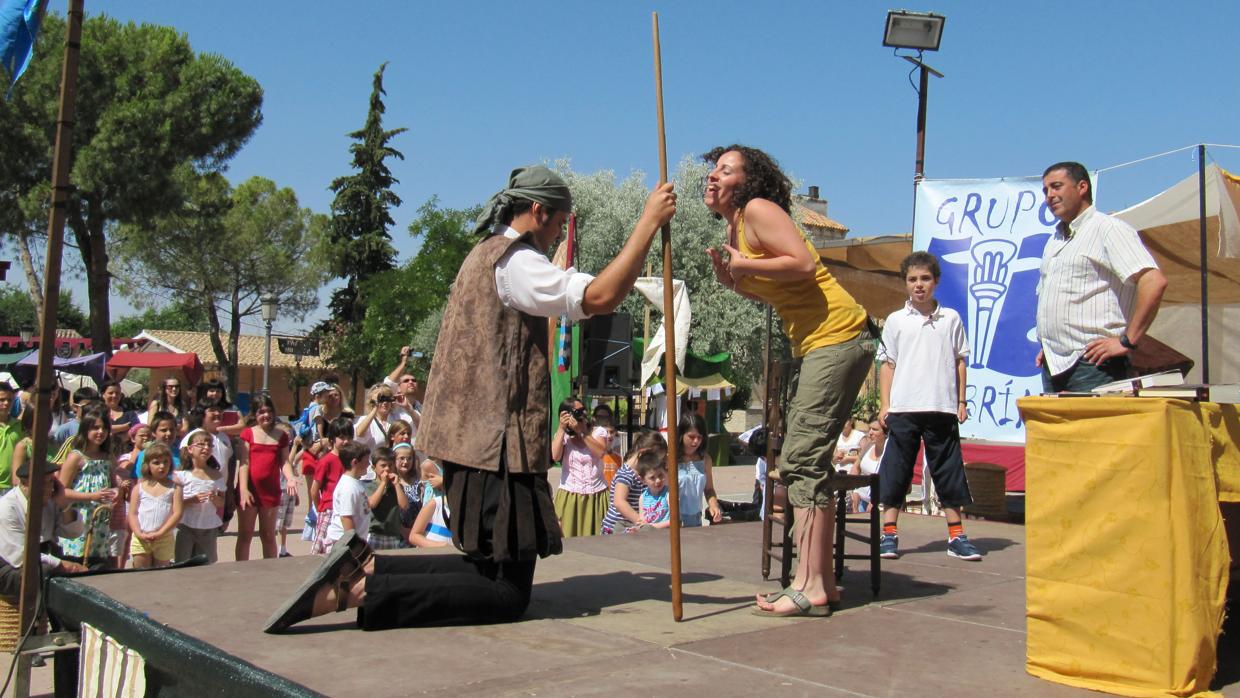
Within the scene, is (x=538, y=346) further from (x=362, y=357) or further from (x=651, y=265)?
(x=362, y=357)

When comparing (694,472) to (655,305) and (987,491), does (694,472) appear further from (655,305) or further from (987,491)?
(655,305)

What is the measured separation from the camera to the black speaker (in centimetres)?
1686

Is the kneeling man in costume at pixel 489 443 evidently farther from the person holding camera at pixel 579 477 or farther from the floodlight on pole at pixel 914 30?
the floodlight on pole at pixel 914 30

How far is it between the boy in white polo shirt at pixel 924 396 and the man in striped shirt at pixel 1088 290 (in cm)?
95

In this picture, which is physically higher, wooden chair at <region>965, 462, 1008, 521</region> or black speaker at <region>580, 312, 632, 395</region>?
black speaker at <region>580, 312, 632, 395</region>

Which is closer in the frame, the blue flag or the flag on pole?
the blue flag

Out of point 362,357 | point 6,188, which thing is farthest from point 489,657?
point 362,357

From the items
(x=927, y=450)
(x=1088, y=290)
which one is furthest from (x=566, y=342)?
(x=1088, y=290)

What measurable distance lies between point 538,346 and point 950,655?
64.9 inches

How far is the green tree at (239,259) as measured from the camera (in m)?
43.4

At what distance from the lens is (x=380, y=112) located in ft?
163

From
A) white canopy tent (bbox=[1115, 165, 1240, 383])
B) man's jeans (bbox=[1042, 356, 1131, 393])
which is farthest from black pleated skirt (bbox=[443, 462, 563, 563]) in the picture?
white canopy tent (bbox=[1115, 165, 1240, 383])

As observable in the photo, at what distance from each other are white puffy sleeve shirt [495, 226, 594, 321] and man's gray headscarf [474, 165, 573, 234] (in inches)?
10.4

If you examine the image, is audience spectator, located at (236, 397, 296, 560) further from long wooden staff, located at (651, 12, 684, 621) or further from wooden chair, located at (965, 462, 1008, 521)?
long wooden staff, located at (651, 12, 684, 621)
